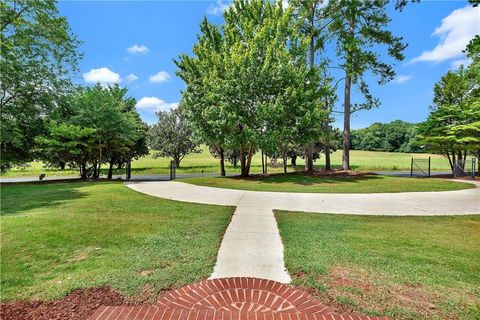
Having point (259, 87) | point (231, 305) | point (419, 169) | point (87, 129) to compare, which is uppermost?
point (259, 87)

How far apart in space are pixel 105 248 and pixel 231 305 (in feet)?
8.81

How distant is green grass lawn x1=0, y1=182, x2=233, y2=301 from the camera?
3.35 metres

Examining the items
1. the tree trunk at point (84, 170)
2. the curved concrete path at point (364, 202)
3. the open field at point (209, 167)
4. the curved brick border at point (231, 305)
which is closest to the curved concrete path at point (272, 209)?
the curved concrete path at point (364, 202)

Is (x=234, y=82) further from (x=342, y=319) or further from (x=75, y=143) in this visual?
(x=342, y=319)

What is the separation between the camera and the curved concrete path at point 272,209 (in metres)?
3.92

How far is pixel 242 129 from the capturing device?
16312mm

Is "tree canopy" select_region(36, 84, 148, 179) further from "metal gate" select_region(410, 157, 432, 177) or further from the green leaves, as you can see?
"metal gate" select_region(410, 157, 432, 177)

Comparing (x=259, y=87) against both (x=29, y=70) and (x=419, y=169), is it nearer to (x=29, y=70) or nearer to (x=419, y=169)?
(x=29, y=70)

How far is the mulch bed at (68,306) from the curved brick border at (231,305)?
0.54 ft

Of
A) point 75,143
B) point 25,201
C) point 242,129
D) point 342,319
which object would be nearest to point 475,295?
point 342,319

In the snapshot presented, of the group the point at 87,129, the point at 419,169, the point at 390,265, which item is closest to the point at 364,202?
the point at 390,265

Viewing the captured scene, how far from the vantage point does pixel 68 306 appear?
2867 mm

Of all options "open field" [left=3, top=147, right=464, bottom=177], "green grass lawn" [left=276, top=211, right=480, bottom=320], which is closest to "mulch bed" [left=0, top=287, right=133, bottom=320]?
"green grass lawn" [left=276, top=211, right=480, bottom=320]

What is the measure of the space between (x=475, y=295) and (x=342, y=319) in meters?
1.83
